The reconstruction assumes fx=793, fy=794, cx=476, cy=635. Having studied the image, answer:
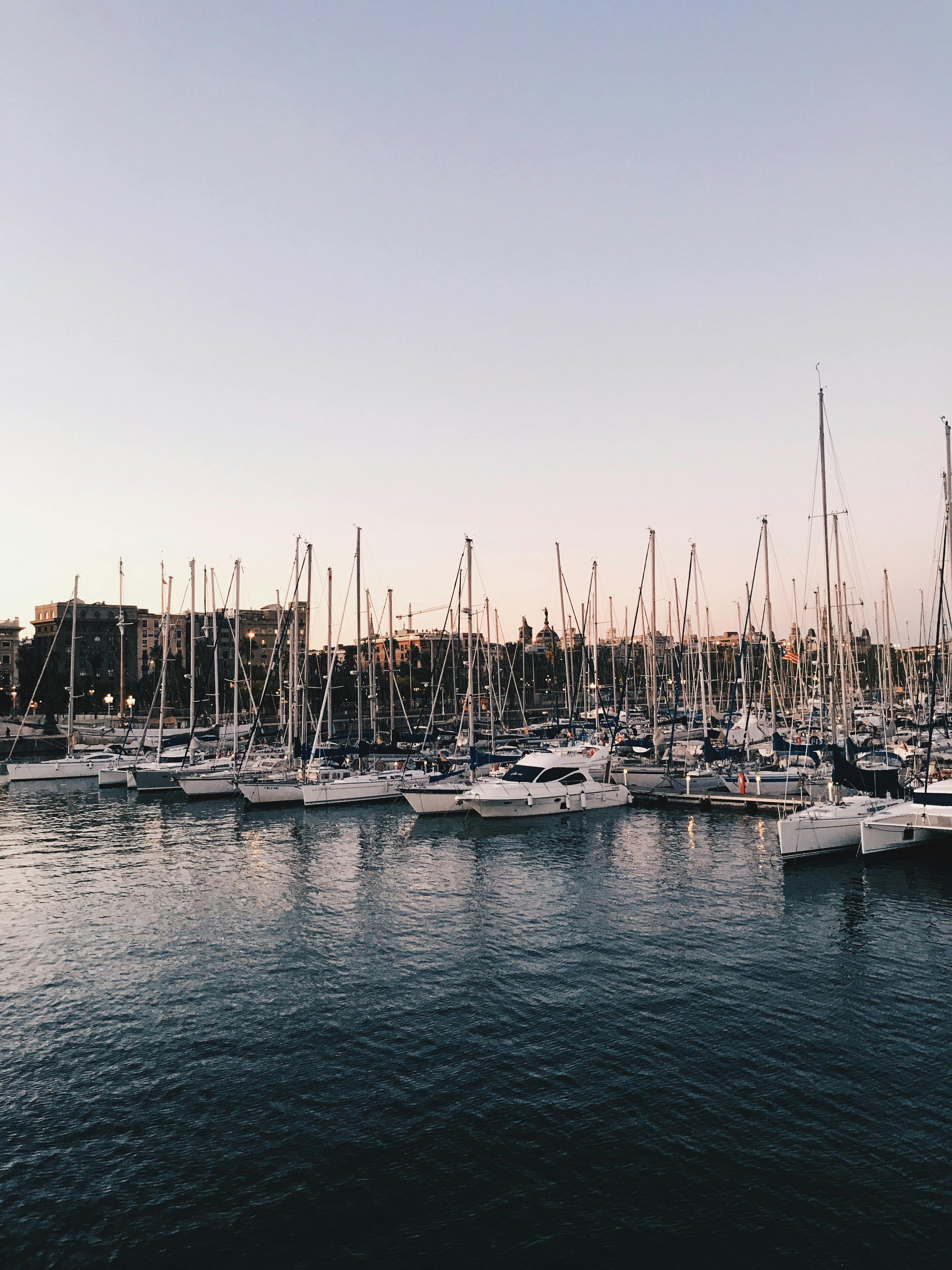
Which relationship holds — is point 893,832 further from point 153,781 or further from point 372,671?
point 153,781

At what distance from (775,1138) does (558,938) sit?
13084 millimetres

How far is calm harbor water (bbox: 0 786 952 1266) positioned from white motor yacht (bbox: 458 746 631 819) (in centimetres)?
1588

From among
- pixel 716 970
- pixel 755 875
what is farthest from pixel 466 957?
pixel 755 875

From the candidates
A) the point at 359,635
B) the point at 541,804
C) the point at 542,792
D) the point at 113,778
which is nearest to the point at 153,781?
the point at 113,778

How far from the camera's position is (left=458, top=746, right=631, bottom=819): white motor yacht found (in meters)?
52.9

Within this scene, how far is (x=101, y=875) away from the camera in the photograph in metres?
39.5

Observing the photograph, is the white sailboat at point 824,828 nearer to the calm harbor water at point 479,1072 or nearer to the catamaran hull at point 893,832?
the catamaran hull at point 893,832

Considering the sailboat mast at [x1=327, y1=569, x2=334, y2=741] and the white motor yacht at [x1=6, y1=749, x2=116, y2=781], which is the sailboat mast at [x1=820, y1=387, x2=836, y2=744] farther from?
the white motor yacht at [x1=6, y1=749, x2=116, y2=781]

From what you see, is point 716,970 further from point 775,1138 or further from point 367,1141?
point 367,1141

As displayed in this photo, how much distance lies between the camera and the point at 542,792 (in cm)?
5412

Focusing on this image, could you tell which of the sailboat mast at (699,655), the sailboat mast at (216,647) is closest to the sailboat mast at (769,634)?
the sailboat mast at (699,655)

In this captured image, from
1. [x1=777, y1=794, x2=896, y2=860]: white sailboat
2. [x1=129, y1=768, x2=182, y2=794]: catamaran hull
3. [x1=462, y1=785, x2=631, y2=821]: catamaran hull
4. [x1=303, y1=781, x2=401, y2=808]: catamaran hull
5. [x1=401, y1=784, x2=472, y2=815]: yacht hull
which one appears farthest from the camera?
[x1=129, y1=768, x2=182, y2=794]: catamaran hull

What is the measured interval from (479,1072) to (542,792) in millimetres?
35316

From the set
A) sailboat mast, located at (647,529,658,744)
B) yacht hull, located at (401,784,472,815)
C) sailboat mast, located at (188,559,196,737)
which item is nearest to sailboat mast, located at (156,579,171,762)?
sailboat mast, located at (188,559,196,737)
